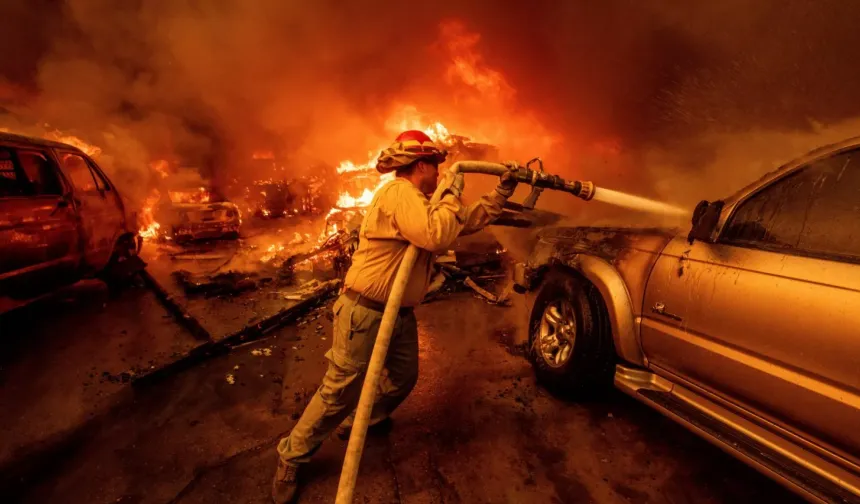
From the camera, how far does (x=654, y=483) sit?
9.12 feet

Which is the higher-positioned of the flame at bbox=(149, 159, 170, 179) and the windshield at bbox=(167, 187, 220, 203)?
the flame at bbox=(149, 159, 170, 179)

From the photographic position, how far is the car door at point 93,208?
17.3 ft

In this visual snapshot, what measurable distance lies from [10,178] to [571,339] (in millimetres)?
6404

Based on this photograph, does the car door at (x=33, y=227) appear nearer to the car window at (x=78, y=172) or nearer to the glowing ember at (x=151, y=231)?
the car window at (x=78, y=172)

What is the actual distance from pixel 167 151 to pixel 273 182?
13.5 ft

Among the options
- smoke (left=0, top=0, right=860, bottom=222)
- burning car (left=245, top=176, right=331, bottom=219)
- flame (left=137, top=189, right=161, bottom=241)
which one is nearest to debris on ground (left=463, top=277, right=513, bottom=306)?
smoke (left=0, top=0, right=860, bottom=222)

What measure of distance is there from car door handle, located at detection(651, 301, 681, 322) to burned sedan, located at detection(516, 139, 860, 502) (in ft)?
0.04

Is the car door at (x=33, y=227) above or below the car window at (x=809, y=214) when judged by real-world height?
below

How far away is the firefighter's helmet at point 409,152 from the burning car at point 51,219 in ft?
14.0

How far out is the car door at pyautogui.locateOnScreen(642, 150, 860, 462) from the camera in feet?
6.15

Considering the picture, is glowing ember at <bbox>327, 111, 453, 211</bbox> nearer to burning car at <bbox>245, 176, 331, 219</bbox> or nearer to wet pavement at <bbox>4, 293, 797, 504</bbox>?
burning car at <bbox>245, 176, 331, 219</bbox>

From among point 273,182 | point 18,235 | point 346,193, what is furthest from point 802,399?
point 273,182

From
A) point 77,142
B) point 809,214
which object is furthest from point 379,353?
point 77,142

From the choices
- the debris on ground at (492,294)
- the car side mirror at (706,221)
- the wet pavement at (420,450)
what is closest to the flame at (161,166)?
the debris on ground at (492,294)
